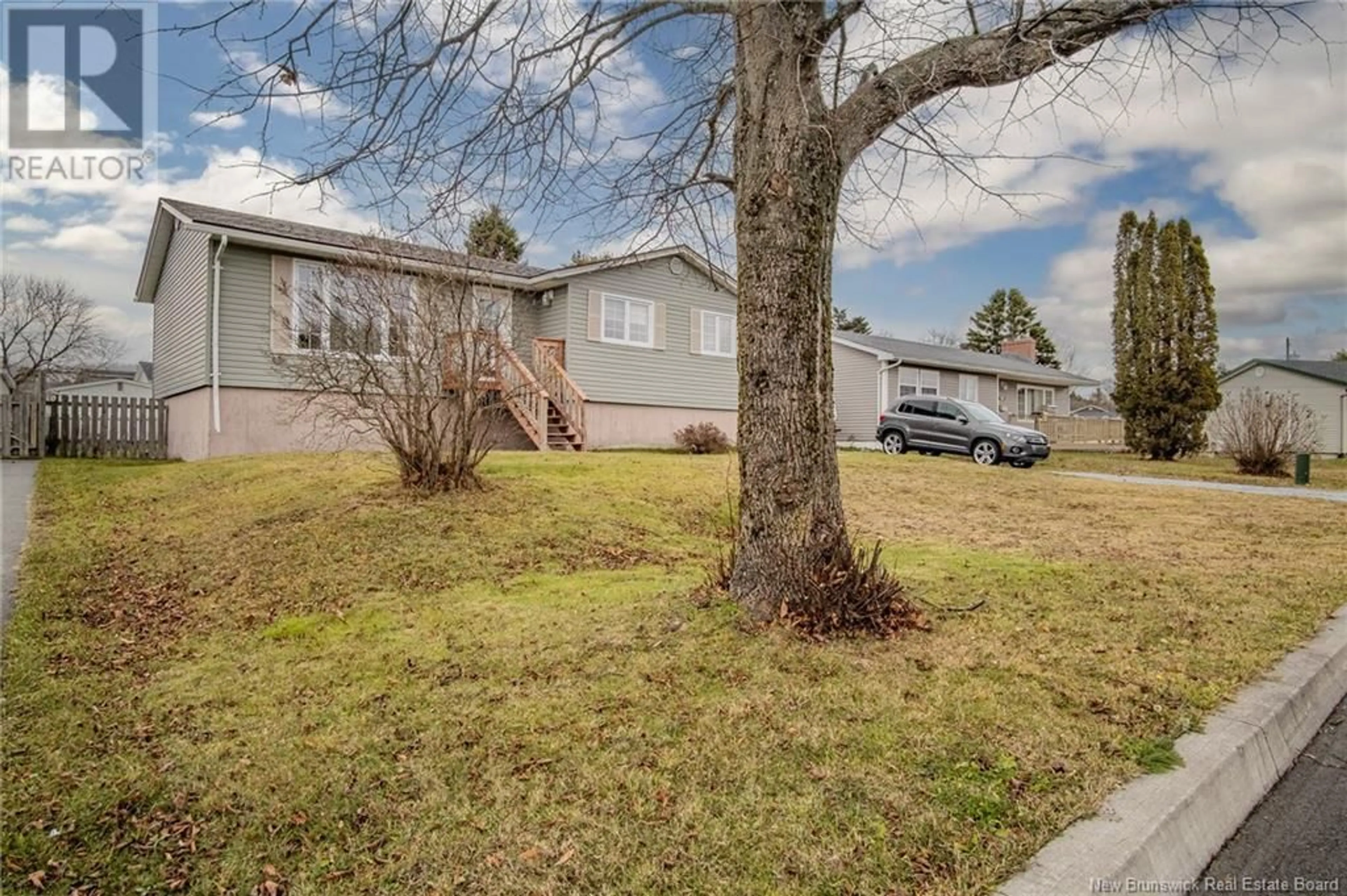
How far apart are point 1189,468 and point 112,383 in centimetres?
5109

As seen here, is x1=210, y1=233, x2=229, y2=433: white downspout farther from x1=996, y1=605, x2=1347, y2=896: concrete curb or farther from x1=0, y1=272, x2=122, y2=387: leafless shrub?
x1=0, y1=272, x2=122, y2=387: leafless shrub

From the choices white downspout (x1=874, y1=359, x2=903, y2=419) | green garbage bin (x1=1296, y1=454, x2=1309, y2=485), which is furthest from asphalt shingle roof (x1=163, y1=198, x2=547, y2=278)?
green garbage bin (x1=1296, y1=454, x2=1309, y2=485)

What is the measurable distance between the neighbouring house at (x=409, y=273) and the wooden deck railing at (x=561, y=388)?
0.04 m

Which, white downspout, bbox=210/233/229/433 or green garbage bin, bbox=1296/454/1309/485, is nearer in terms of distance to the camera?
white downspout, bbox=210/233/229/433

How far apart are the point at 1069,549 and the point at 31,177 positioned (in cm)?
911

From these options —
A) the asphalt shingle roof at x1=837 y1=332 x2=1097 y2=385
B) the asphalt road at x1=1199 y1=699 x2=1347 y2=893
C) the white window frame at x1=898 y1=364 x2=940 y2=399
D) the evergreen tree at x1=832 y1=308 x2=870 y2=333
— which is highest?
the evergreen tree at x1=832 y1=308 x2=870 y2=333

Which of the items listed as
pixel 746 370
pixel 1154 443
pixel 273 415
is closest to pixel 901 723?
pixel 746 370

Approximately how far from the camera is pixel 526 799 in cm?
246

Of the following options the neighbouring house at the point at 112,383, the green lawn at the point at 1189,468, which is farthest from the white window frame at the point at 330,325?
the neighbouring house at the point at 112,383

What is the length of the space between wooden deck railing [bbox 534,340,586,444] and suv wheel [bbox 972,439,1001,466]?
973cm

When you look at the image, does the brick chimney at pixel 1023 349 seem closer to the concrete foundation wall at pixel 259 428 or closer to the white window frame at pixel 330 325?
the concrete foundation wall at pixel 259 428

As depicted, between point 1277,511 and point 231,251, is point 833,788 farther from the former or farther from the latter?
point 231,251

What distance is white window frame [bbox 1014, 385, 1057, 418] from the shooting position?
108 feet

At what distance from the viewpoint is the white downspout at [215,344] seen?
12.8 meters
